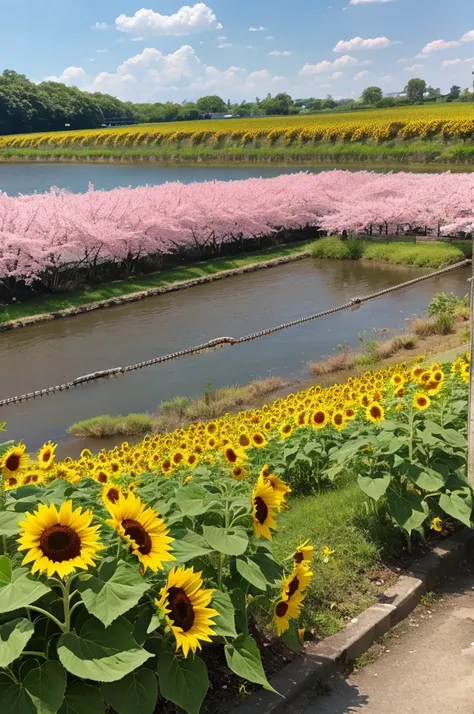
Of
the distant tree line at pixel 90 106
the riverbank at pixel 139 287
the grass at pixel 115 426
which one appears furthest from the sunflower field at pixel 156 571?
the distant tree line at pixel 90 106

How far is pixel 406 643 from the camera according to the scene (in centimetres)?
398

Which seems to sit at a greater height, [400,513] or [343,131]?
[343,131]

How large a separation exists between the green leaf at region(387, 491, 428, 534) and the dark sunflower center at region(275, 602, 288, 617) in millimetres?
1315

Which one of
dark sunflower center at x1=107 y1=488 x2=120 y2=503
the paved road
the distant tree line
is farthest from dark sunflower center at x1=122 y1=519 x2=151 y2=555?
the distant tree line

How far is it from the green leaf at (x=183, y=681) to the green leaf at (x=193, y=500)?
759 millimetres

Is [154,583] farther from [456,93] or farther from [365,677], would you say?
[456,93]

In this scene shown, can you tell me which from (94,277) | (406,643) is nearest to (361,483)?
(406,643)

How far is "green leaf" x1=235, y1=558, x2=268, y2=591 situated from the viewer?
10.1 feet

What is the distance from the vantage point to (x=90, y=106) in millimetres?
120750

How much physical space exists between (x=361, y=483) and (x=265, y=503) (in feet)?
4.30

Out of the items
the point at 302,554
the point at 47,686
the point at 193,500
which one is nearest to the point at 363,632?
the point at 302,554

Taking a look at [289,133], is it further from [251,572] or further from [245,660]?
[245,660]

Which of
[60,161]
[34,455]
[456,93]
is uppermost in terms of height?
[456,93]

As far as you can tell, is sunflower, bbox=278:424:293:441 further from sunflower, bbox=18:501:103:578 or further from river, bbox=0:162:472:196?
river, bbox=0:162:472:196
